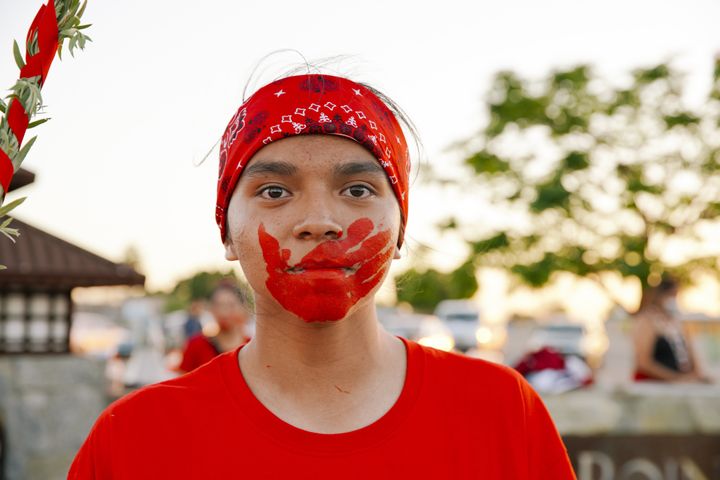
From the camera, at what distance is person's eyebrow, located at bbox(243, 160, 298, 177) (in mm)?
1505

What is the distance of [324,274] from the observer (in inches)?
58.8

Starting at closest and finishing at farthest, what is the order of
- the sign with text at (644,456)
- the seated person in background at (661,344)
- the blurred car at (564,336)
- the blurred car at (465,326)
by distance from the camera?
the sign with text at (644,456) → the seated person in background at (661,344) → the blurred car at (564,336) → the blurred car at (465,326)

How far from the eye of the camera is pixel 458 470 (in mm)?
1472

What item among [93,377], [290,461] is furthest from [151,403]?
[93,377]

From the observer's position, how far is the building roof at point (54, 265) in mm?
8328

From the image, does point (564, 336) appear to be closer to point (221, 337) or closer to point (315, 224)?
point (221, 337)

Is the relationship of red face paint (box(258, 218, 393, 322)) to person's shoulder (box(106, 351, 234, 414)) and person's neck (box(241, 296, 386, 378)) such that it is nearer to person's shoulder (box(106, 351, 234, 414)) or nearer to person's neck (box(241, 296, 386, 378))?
person's neck (box(241, 296, 386, 378))

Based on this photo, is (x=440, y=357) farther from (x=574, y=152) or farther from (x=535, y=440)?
(x=574, y=152)

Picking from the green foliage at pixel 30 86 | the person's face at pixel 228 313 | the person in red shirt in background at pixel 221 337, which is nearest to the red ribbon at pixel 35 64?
the green foliage at pixel 30 86

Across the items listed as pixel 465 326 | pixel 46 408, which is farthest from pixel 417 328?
pixel 46 408

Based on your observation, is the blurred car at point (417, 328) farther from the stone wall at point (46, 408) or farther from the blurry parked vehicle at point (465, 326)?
the stone wall at point (46, 408)

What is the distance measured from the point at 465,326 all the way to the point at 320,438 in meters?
29.8

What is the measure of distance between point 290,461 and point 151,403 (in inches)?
11.4

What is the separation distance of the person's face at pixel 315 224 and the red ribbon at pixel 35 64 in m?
0.43
